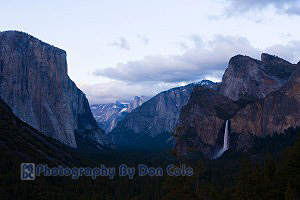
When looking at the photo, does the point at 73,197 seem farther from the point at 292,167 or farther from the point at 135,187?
the point at 292,167

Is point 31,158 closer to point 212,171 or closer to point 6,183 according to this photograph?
point 6,183

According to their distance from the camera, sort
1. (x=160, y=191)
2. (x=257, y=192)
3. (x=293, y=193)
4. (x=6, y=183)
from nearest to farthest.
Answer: (x=293, y=193) → (x=257, y=192) → (x=6, y=183) → (x=160, y=191)

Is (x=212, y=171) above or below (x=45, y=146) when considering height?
below

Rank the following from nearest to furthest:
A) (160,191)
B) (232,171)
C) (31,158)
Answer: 1. (160,191)
2. (31,158)
3. (232,171)

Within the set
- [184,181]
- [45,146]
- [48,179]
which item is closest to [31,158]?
[48,179]

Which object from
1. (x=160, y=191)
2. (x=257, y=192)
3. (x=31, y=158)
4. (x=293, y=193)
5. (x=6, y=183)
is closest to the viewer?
(x=293, y=193)

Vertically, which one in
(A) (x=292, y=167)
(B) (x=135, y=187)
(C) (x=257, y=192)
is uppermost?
(A) (x=292, y=167)

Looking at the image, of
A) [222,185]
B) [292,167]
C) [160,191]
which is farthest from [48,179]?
[292,167]

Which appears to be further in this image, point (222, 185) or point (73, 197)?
point (222, 185)

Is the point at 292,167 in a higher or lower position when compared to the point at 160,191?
higher
